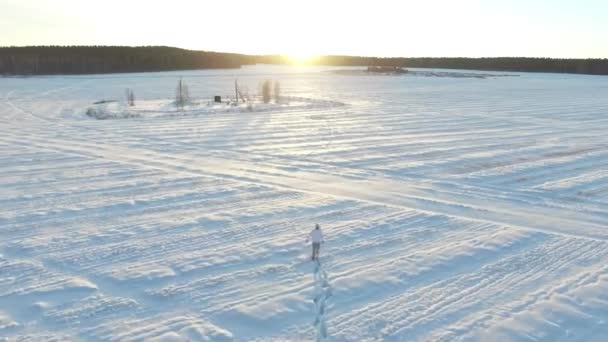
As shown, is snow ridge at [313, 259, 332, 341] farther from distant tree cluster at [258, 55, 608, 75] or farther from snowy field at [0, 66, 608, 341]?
distant tree cluster at [258, 55, 608, 75]

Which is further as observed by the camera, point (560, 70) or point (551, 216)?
point (560, 70)

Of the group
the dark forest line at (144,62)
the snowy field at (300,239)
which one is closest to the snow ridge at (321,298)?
the snowy field at (300,239)

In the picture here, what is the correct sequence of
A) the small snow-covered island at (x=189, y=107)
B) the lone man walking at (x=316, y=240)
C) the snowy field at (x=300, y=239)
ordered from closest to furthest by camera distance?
the snowy field at (x=300, y=239), the lone man walking at (x=316, y=240), the small snow-covered island at (x=189, y=107)

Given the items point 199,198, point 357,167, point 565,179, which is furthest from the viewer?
point 357,167

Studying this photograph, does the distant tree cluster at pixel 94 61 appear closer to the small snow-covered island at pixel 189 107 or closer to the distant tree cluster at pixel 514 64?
the distant tree cluster at pixel 514 64

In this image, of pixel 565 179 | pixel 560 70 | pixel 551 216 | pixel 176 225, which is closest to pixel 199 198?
pixel 176 225

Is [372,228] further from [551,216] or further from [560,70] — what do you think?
[560,70]

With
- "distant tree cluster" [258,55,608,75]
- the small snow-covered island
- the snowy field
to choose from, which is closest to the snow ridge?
the snowy field
